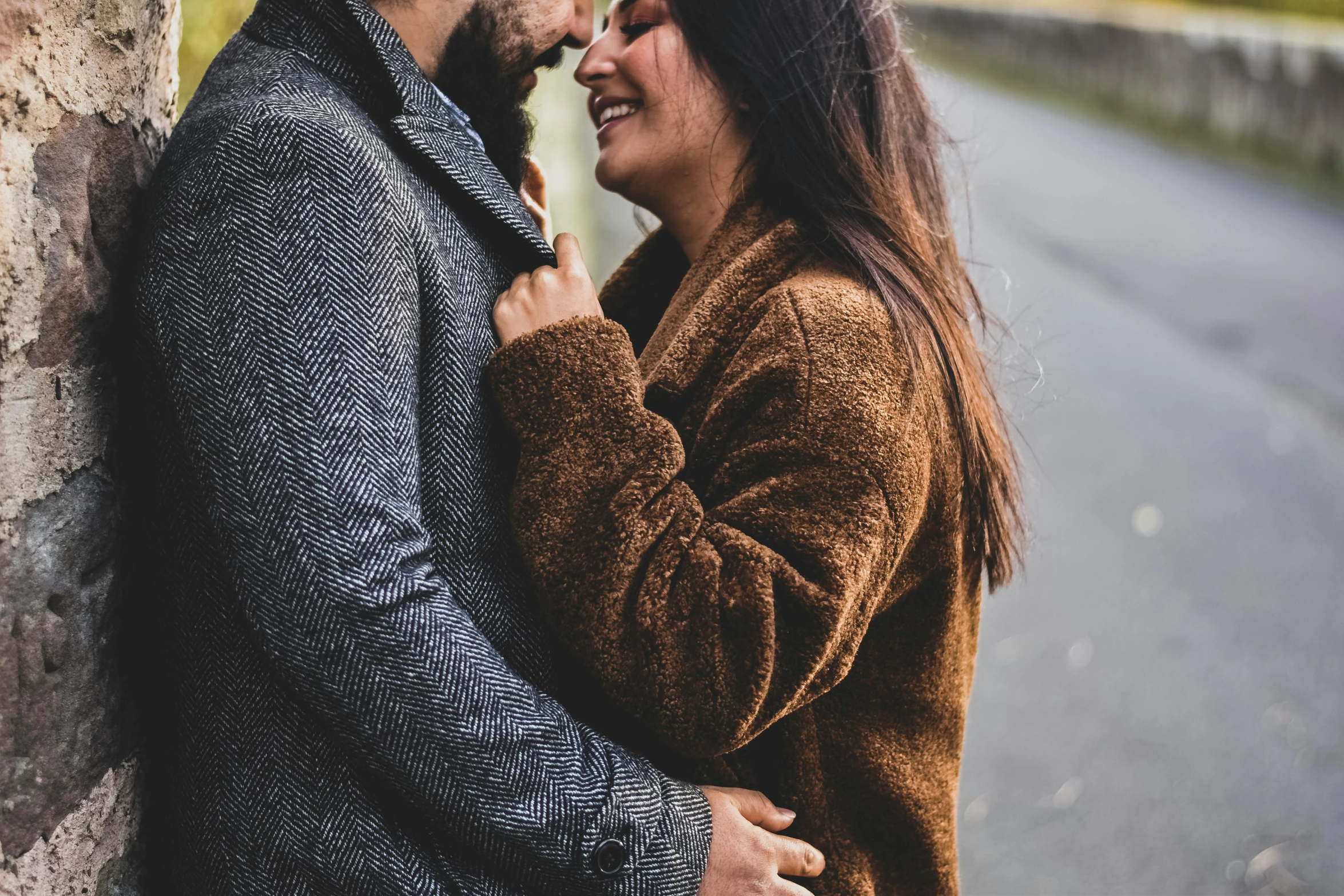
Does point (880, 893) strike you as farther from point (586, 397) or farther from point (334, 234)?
point (334, 234)

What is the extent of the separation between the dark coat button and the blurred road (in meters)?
1.13

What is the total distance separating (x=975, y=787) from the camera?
364 centimetres

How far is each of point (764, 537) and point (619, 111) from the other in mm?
1022

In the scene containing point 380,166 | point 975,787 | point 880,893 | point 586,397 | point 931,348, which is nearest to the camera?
point 380,166

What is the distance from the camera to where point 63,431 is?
4.51ft

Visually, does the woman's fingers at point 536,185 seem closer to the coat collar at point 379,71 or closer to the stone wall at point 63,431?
the coat collar at point 379,71

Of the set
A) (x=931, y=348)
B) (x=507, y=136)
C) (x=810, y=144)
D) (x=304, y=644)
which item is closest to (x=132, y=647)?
(x=304, y=644)

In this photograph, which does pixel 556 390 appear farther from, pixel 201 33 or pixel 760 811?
pixel 201 33

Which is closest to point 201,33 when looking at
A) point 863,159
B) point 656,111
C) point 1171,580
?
point 656,111

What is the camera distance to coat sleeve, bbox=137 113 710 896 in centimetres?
134

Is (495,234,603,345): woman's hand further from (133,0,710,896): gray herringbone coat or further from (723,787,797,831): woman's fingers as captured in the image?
(723,787,797,831): woman's fingers

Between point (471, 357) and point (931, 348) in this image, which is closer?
point (471, 357)

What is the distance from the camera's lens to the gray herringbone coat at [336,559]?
1351 mm

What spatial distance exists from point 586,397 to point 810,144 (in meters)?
0.71
